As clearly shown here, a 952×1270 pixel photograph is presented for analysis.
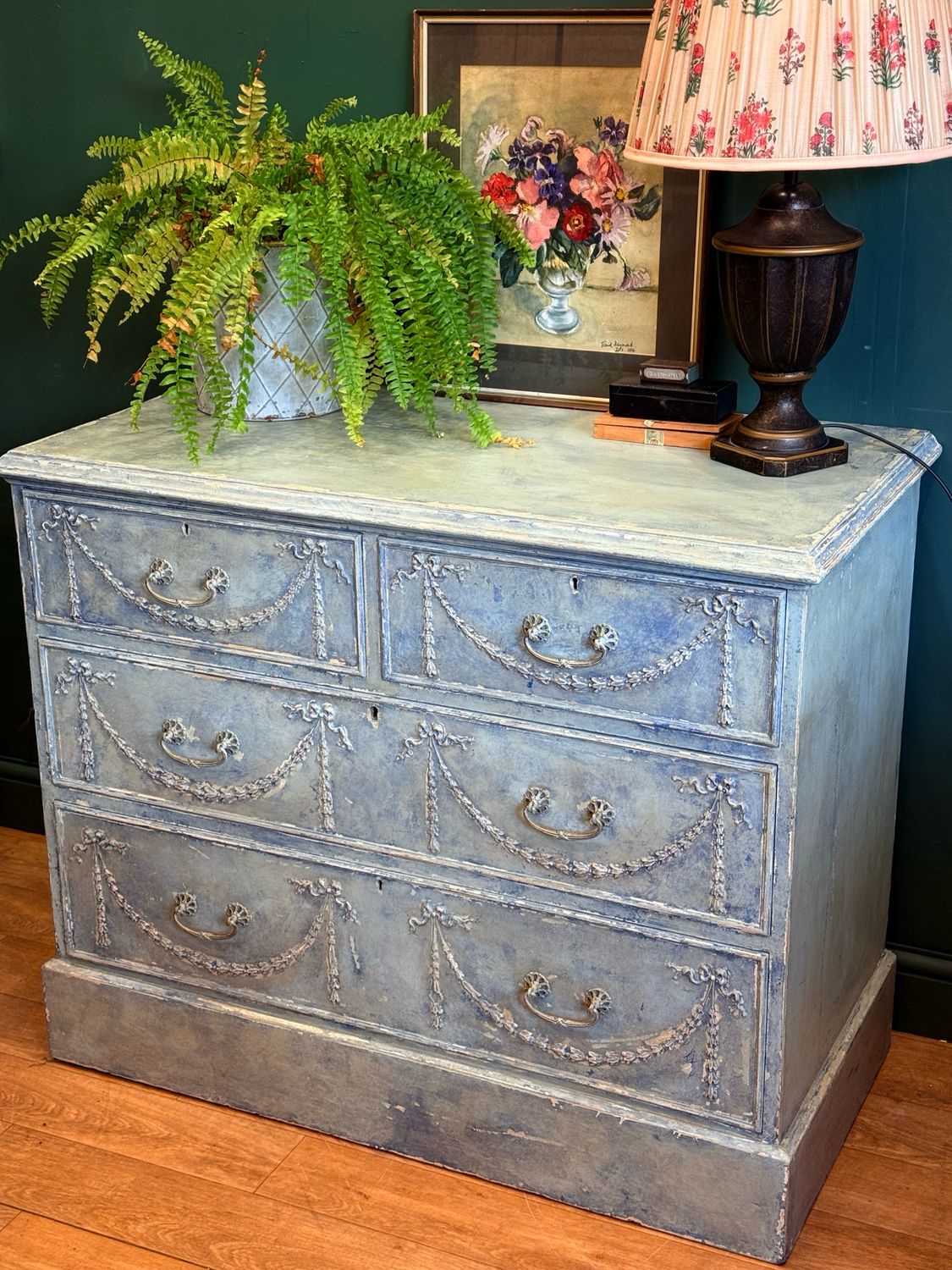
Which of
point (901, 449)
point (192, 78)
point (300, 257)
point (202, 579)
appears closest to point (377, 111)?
point (192, 78)

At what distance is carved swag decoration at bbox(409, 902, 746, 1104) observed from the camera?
1813mm

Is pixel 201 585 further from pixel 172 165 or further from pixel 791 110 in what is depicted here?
pixel 791 110

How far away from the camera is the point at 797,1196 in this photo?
1.89m

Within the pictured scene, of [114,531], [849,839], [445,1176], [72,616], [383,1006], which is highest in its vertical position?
[114,531]

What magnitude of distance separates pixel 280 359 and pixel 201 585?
1.16 feet

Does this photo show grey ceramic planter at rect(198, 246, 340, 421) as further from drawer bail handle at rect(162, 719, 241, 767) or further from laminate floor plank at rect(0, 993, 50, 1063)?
laminate floor plank at rect(0, 993, 50, 1063)

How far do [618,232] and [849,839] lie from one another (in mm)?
909

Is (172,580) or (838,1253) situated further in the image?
(172,580)

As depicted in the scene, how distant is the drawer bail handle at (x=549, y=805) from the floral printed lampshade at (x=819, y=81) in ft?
2.49

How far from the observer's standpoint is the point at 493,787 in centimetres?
187

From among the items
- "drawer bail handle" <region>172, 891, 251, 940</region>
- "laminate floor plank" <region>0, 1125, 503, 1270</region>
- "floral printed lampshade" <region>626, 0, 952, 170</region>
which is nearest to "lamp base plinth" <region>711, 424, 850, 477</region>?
"floral printed lampshade" <region>626, 0, 952, 170</region>

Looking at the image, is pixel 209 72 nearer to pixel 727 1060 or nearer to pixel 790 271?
→ pixel 790 271

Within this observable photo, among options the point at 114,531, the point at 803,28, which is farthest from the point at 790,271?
the point at 114,531

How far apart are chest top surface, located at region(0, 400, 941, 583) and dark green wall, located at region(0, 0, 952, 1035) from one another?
0.14 metres
